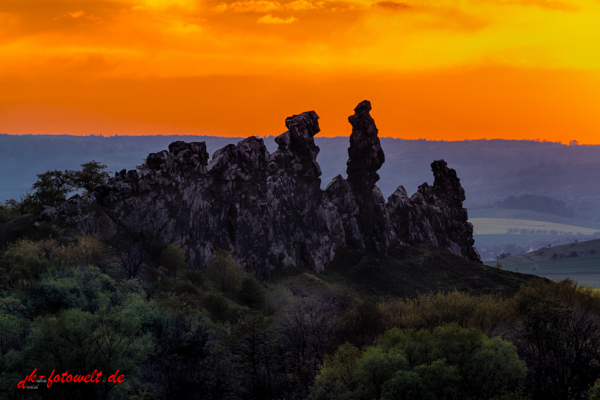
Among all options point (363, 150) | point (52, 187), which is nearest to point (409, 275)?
point (363, 150)

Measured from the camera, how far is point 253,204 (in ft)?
522

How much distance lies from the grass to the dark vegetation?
4901cm

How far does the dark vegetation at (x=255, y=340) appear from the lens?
59750 mm

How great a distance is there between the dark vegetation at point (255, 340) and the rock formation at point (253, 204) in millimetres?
18399

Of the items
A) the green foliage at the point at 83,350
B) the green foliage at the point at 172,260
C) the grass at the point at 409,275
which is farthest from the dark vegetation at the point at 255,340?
the grass at the point at 409,275

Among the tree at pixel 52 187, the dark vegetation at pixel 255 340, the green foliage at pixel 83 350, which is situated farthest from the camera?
the tree at pixel 52 187

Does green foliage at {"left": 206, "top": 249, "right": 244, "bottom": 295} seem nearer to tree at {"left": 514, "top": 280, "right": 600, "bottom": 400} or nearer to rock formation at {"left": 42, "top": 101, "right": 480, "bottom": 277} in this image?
rock formation at {"left": 42, "top": 101, "right": 480, "bottom": 277}

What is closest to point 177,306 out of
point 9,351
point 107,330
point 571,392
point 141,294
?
point 141,294

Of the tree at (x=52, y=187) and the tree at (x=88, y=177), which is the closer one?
the tree at (x=52, y=187)

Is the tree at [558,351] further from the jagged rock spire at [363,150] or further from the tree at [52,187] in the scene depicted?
the jagged rock spire at [363,150]

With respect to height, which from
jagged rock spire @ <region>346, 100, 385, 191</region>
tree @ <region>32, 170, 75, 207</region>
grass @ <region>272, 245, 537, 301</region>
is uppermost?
jagged rock spire @ <region>346, 100, 385, 191</region>

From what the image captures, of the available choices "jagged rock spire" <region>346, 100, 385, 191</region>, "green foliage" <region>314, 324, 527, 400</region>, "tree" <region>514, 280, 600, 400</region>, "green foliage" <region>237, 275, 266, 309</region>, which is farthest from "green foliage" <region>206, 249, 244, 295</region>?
"jagged rock spire" <region>346, 100, 385, 191</region>

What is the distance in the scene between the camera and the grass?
534 feet

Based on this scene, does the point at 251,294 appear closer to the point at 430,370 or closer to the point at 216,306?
the point at 216,306
